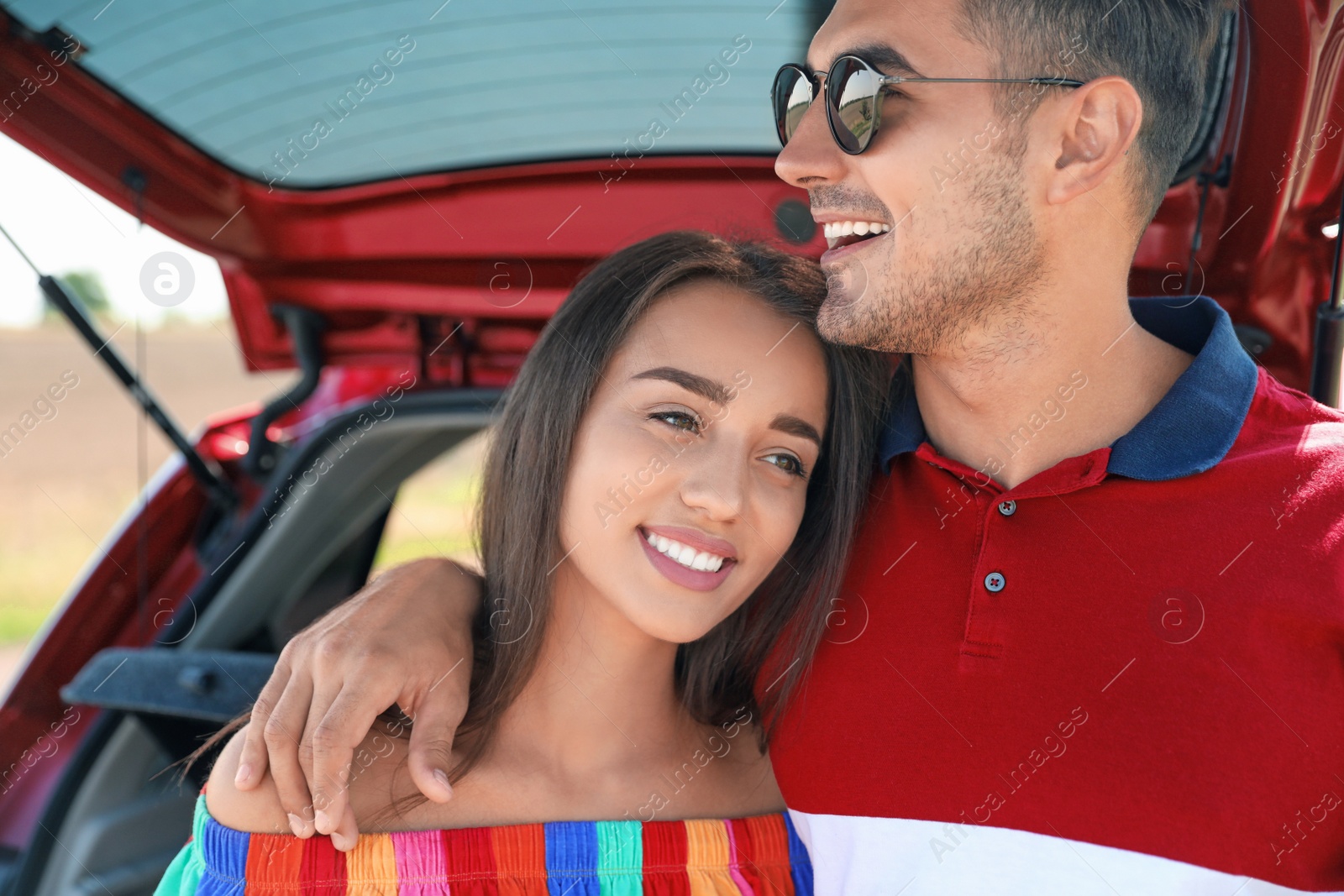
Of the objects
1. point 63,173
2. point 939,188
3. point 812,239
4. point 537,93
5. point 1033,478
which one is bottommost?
point 1033,478

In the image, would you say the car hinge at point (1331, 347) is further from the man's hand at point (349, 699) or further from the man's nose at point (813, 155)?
the man's hand at point (349, 699)

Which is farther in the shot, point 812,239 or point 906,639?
point 812,239

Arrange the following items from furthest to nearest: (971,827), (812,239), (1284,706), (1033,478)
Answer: (812,239)
(1033,478)
(971,827)
(1284,706)

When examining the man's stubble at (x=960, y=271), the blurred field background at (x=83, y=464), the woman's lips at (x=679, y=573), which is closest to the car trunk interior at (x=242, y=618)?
the woman's lips at (x=679, y=573)

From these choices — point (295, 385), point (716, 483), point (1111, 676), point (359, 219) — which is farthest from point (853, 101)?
point (295, 385)

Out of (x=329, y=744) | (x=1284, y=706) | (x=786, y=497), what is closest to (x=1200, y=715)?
(x=1284, y=706)

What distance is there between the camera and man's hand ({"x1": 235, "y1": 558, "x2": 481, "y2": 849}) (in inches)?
50.3

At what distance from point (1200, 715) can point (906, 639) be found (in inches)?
13.8

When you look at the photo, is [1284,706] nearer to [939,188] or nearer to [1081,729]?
[1081,729]

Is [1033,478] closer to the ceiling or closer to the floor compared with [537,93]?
closer to the floor

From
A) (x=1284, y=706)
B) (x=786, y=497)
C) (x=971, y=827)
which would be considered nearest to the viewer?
(x=1284, y=706)

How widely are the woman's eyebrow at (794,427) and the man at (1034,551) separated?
13cm

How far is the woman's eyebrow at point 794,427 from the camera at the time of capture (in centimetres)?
148

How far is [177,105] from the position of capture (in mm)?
1781
